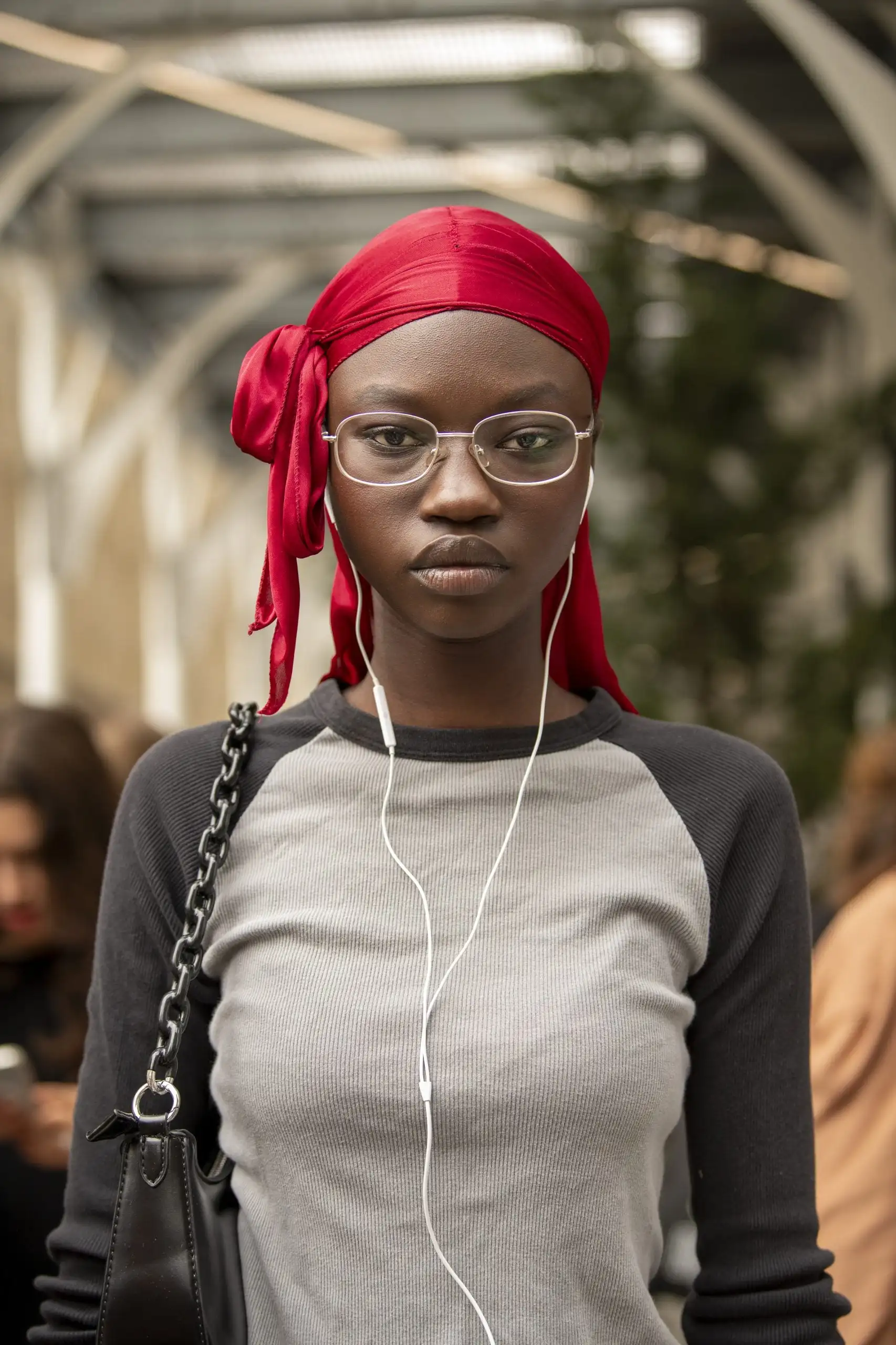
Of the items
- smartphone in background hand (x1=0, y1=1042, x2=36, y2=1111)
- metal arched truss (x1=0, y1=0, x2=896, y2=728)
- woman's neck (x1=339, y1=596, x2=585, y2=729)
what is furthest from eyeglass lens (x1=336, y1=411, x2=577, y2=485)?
metal arched truss (x1=0, y1=0, x2=896, y2=728)

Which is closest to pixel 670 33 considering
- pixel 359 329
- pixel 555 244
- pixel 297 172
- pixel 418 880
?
pixel 555 244

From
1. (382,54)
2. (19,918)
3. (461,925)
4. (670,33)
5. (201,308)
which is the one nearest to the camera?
(461,925)

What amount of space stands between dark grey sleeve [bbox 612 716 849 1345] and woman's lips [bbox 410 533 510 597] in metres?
0.34

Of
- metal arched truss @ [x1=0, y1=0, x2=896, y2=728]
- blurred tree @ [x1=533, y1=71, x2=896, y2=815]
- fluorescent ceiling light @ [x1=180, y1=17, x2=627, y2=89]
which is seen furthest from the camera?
fluorescent ceiling light @ [x1=180, y1=17, x2=627, y2=89]

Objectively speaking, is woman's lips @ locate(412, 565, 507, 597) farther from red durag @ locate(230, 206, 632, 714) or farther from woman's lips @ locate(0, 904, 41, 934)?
woman's lips @ locate(0, 904, 41, 934)

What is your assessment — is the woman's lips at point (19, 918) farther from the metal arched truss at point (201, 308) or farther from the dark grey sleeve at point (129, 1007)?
the metal arched truss at point (201, 308)

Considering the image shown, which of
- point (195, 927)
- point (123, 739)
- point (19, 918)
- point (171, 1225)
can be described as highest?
point (195, 927)

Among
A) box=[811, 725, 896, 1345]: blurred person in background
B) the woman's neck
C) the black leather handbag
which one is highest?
the woman's neck

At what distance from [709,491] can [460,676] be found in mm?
7997

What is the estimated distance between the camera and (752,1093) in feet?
6.49

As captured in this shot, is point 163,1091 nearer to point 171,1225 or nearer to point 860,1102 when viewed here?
point 171,1225

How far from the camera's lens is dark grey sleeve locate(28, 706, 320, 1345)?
197 centimetres

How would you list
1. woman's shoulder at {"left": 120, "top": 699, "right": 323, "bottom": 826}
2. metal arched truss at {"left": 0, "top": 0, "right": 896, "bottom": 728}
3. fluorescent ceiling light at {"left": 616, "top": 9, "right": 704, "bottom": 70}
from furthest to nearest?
fluorescent ceiling light at {"left": 616, "top": 9, "right": 704, "bottom": 70} → metal arched truss at {"left": 0, "top": 0, "right": 896, "bottom": 728} → woman's shoulder at {"left": 120, "top": 699, "right": 323, "bottom": 826}

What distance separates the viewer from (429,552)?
191 cm
